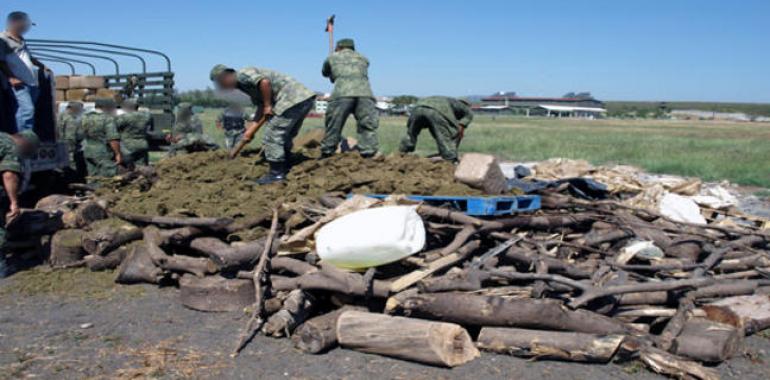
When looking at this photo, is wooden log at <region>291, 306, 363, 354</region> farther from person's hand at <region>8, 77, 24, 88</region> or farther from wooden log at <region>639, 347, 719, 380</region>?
person's hand at <region>8, 77, 24, 88</region>

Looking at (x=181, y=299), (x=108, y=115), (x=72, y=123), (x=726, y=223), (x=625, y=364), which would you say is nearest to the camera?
(x=625, y=364)

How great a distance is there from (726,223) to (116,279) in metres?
6.40

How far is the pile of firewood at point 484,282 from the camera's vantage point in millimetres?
3998

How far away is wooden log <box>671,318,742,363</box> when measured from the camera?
3961 millimetres

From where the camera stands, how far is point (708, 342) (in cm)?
399

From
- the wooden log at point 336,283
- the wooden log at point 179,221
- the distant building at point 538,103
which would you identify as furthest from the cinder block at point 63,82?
the distant building at point 538,103

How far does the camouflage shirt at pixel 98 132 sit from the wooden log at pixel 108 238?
3440 mm

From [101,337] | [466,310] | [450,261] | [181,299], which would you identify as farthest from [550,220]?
[101,337]

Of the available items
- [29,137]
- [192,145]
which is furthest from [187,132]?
[29,137]

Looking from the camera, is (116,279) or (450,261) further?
(116,279)

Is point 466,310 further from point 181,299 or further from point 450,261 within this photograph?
point 181,299

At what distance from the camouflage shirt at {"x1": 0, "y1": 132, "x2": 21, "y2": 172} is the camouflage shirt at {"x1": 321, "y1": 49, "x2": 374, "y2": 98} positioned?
353cm

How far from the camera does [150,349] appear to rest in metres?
4.18

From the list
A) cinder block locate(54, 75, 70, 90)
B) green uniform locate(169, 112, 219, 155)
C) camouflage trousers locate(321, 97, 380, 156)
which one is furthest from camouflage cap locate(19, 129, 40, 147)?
cinder block locate(54, 75, 70, 90)
